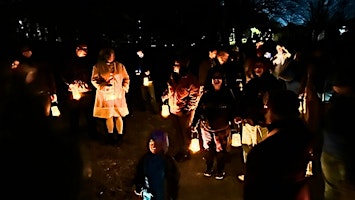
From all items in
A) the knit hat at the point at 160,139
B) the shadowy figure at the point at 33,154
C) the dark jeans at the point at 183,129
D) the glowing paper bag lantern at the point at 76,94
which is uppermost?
the shadowy figure at the point at 33,154

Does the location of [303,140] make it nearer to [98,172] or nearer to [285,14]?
[98,172]

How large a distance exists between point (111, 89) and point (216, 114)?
2.47 meters

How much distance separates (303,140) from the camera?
152 inches

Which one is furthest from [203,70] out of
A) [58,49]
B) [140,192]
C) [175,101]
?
[58,49]

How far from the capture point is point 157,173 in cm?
500

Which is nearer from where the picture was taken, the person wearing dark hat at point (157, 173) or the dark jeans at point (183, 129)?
the person wearing dark hat at point (157, 173)

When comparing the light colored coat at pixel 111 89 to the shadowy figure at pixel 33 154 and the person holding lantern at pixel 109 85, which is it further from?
the shadowy figure at pixel 33 154

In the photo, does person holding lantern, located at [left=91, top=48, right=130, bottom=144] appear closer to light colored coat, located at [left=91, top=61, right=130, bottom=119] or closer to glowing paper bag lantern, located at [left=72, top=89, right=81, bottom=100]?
light colored coat, located at [left=91, top=61, right=130, bottom=119]

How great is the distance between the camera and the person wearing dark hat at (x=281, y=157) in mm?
3771

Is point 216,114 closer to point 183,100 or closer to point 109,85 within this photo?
point 183,100

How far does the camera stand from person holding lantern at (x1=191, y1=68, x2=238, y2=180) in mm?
6793

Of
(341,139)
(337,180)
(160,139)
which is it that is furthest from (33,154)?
(337,180)

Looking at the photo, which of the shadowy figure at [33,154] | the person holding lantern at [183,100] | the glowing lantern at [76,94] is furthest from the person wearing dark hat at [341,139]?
the glowing lantern at [76,94]

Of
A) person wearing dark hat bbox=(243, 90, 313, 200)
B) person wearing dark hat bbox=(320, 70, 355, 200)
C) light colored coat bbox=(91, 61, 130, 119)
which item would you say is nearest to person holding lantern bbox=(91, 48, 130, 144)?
light colored coat bbox=(91, 61, 130, 119)
